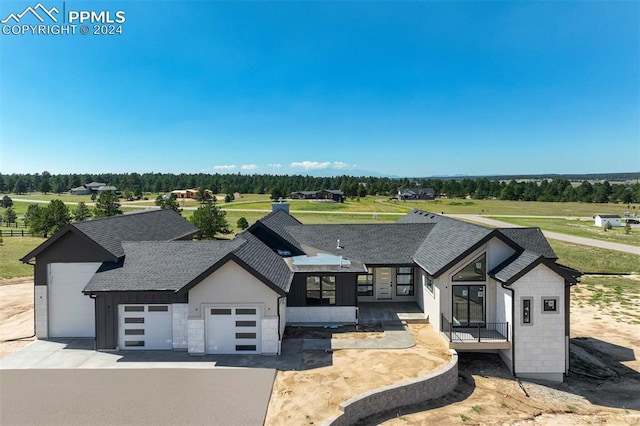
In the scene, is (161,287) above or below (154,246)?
below

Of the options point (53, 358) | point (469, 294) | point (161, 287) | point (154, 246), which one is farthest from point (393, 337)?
point (53, 358)

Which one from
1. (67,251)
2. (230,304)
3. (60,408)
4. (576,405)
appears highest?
(67,251)

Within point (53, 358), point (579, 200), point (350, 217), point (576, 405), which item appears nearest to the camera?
point (576, 405)

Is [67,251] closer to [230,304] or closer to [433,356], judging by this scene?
[230,304]

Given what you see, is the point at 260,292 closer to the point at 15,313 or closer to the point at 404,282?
the point at 404,282

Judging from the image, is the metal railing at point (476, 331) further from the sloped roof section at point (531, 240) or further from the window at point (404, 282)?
the window at point (404, 282)

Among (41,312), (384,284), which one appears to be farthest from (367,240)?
(41,312)

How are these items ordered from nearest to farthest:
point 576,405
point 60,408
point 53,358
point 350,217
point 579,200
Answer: point 60,408
point 576,405
point 53,358
point 350,217
point 579,200

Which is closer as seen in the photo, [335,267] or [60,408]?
[60,408]
